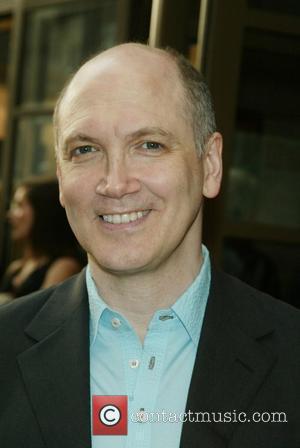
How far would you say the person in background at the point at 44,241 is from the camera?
517 centimetres

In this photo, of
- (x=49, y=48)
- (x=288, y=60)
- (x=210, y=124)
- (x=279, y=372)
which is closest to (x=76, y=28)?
(x=49, y=48)

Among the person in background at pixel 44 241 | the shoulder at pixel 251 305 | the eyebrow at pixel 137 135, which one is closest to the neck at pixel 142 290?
the shoulder at pixel 251 305

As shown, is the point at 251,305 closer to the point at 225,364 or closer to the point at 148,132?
the point at 225,364

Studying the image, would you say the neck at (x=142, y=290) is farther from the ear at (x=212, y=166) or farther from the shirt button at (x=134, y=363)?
the ear at (x=212, y=166)

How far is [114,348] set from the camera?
7.85 ft

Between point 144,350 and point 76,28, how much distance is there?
4.63m

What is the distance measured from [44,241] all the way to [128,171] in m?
2.97

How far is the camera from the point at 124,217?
244 centimetres

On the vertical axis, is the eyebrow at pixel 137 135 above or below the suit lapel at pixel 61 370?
above

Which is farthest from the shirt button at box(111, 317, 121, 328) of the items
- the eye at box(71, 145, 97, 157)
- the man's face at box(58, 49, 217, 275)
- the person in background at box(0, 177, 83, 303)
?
the person in background at box(0, 177, 83, 303)

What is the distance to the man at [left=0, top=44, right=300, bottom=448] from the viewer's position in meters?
2.28

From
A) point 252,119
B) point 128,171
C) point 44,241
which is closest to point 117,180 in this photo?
point 128,171
